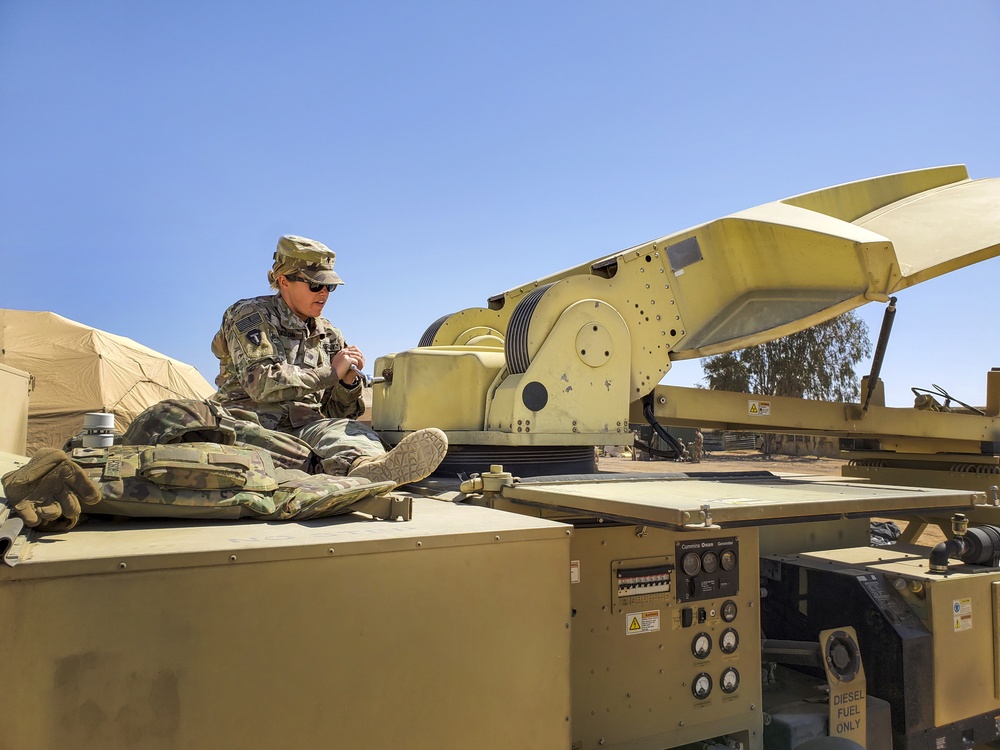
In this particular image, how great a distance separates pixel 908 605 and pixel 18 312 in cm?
1592

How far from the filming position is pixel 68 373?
1434 centimetres

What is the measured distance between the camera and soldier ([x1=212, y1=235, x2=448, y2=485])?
3697 millimetres

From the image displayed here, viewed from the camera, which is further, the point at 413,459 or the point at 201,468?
the point at 413,459

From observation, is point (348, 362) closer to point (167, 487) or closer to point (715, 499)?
point (167, 487)

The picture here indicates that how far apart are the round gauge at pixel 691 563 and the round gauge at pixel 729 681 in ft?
1.43

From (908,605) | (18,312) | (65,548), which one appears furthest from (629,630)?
(18,312)

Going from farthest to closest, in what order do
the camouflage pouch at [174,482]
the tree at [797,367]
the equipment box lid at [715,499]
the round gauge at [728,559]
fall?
the tree at [797,367] → the round gauge at [728,559] → the equipment box lid at [715,499] → the camouflage pouch at [174,482]

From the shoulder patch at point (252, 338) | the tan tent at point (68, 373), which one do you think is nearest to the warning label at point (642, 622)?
the shoulder patch at point (252, 338)

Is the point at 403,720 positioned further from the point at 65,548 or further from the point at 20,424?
the point at 20,424

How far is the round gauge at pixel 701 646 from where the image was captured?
3.10 metres

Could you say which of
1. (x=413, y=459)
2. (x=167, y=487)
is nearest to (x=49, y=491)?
(x=167, y=487)

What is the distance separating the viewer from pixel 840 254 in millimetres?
3834

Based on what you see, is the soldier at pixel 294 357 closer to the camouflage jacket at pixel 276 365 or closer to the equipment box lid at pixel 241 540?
the camouflage jacket at pixel 276 365

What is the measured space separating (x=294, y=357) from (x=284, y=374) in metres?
0.26
